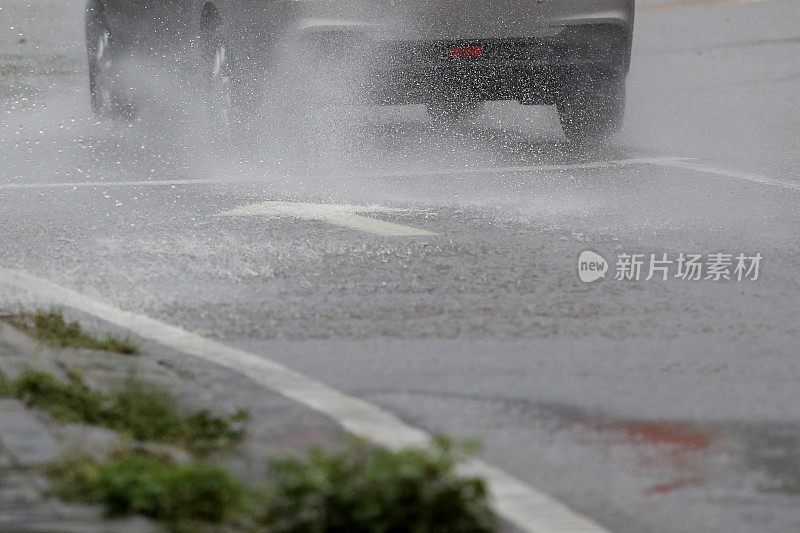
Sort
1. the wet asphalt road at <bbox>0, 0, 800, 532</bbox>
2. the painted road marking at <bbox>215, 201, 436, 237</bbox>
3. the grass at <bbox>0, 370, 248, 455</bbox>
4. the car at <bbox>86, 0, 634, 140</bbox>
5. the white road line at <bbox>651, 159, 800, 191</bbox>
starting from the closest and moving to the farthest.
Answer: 1. the grass at <bbox>0, 370, 248, 455</bbox>
2. the wet asphalt road at <bbox>0, 0, 800, 532</bbox>
3. the painted road marking at <bbox>215, 201, 436, 237</bbox>
4. the white road line at <bbox>651, 159, 800, 191</bbox>
5. the car at <bbox>86, 0, 634, 140</bbox>

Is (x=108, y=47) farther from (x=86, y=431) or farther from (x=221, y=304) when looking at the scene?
(x=86, y=431)

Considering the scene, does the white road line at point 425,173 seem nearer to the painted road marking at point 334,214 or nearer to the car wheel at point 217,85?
the car wheel at point 217,85

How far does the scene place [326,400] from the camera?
4410 millimetres

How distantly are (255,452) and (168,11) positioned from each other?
8.16 metres

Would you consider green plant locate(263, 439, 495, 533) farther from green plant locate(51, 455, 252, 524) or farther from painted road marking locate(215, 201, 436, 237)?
painted road marking locate(215, 201, 436, 237)

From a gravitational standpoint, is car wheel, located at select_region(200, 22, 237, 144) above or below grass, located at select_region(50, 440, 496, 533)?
above

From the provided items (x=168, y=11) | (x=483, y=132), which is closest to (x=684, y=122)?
(x=483, y=132)

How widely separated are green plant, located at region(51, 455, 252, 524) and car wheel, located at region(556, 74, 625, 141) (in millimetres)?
7346

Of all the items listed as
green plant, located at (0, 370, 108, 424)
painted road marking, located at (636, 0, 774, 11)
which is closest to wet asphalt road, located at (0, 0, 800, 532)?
green plant, located at (0, 370, 108, 424)

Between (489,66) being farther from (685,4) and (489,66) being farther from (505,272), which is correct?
(685,4)

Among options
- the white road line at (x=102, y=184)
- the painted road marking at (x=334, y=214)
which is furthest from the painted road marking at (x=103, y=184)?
the painted road marking at (x=334, y=214)

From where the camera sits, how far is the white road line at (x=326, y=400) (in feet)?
11.5

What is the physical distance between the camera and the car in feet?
31.1

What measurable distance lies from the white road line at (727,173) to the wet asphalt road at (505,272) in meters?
0.04
